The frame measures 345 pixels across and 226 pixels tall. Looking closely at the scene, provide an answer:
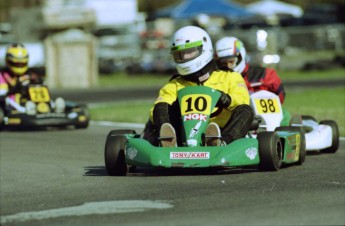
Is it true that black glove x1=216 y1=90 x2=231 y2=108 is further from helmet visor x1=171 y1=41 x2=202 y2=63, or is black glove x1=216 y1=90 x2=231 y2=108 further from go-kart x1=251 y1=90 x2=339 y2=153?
go-kart x1=251 y1=90 x2=339 y2=153

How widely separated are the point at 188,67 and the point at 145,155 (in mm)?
1259

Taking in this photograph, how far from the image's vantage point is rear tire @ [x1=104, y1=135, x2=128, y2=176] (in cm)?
952

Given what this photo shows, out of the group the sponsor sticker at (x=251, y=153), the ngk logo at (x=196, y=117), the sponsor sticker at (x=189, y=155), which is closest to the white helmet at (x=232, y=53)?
the ngk logo at (x=196, y=117)

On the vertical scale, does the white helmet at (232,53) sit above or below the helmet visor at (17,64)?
above

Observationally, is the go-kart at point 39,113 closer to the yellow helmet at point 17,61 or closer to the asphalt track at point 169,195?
the yellow helmet at point 17,61

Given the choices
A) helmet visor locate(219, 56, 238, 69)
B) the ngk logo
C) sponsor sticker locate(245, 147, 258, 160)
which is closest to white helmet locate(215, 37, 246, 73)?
helmet visor locate(219, 56, 238, 69)

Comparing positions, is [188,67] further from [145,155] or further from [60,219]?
[60,219]

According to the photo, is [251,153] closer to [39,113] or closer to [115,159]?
[115,159]

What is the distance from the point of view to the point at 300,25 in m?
45.0

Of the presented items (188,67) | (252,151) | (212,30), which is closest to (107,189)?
(252,151)

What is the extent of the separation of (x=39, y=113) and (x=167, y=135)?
7147mm

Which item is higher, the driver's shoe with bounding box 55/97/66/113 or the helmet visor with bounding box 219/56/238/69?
the helmet visor with bounding box 219/56/238/69

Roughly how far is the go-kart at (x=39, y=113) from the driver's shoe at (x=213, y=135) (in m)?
7.07

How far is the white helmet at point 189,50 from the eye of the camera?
1009 cm
